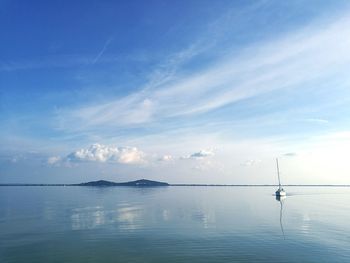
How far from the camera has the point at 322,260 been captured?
5056 centimetres

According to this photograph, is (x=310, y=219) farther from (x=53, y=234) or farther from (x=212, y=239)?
(x=53, y=234)

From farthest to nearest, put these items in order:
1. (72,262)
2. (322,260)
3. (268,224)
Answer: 1. (268,224)
2. (322,260)
3. (72,262)

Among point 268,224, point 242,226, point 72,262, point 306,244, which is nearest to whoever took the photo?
point 72,262

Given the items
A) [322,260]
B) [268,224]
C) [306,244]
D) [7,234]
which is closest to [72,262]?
[7,234]

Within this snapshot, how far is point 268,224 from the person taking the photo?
3433 inches

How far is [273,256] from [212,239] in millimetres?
15625

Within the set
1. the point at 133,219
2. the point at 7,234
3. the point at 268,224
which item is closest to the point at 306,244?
the point at 268,224

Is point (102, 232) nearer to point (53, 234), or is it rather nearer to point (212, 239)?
point (53, 234)

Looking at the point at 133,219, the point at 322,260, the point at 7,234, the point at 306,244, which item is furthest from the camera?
the point at 133,219

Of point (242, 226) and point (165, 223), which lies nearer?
point (242, 226)

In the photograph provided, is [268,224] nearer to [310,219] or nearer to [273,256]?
[310,219]

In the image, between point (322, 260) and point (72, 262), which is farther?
point (322, 260)

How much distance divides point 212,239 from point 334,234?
97.5ft

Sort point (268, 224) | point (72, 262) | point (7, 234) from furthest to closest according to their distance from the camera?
point (268, 224), point (7, 234), point (72, 262)
